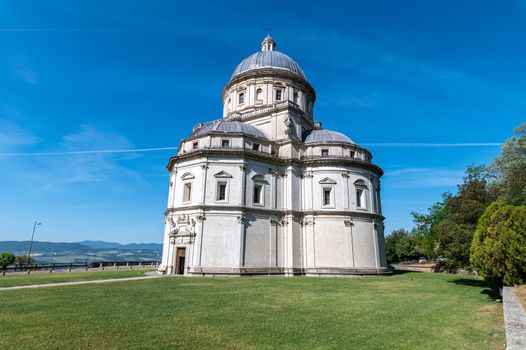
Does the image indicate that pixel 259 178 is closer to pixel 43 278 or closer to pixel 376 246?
pixel 376 246

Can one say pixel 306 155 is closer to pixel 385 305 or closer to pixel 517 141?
pixel 517 141

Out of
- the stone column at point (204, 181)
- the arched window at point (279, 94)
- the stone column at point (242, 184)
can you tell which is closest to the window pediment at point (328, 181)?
the stone column at point (242, 184)

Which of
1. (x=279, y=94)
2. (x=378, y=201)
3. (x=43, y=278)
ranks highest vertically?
(x=279, y=94)

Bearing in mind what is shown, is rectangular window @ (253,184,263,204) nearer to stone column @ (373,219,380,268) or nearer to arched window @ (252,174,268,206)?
arched window @ (252,174,268,206)

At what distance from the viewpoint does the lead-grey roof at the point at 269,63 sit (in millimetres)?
41047

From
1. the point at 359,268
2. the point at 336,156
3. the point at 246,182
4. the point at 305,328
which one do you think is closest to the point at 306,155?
the point at 336,156

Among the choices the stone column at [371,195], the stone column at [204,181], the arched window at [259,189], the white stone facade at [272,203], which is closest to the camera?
the white stone facade at [272,203]

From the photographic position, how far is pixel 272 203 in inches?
1256

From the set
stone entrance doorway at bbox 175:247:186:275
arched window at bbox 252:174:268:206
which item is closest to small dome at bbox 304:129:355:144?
arched window at bbox 252:174:268:206

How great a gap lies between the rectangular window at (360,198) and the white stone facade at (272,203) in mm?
109

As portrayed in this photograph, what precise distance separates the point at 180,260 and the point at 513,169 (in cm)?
3148

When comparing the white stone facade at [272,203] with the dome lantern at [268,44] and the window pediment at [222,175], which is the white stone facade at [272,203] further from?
the dome lantern at [268,44]

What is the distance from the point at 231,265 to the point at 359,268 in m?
12.9

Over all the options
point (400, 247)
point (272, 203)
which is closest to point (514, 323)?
point (272, 203)
